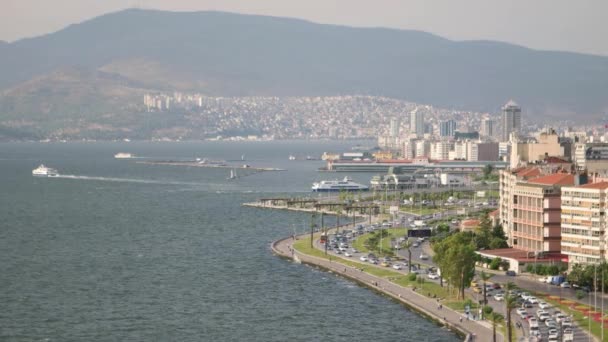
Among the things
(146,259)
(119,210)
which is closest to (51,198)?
(119,210)

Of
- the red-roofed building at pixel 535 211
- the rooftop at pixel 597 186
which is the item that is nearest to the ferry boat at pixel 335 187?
the red-roofed building at pixel 535 211

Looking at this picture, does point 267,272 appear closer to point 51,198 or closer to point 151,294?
point 151,294

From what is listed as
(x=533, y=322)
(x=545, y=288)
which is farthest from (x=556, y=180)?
(x=533, y=322)

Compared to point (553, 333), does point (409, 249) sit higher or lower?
higher

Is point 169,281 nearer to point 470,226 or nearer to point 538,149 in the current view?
point 470,226

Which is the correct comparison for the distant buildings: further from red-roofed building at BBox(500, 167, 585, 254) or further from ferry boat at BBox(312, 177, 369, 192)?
red-roofed building at BBox(500, 167, 585, 254)

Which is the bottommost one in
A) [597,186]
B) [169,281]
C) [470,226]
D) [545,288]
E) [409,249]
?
[169,281]

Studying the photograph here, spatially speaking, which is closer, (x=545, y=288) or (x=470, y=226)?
(x=545, y=288)
